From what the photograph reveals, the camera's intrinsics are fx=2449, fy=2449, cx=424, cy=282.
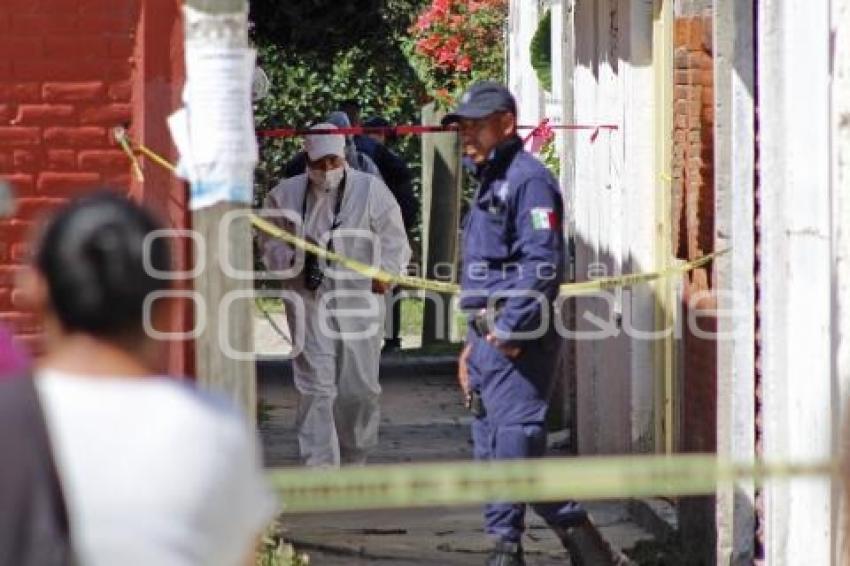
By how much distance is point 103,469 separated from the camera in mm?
4191

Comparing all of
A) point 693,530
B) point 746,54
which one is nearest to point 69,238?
point 746,54

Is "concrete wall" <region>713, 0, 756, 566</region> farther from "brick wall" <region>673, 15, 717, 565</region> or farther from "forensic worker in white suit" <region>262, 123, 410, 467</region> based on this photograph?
"forensic worker in white suit" <region>262, 123, 410, 467</region>

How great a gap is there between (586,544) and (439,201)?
375 inches

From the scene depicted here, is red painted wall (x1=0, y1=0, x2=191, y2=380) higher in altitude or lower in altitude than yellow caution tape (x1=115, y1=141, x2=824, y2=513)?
higher

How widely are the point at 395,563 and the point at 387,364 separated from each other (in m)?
8.21

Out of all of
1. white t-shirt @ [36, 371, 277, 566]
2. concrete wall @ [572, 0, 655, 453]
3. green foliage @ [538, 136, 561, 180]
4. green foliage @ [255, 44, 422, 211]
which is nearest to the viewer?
white t-shirt @ [36, 371, 277, 566]

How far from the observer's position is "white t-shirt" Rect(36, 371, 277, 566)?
418 cm

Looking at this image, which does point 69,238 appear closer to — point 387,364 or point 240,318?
point 240,318

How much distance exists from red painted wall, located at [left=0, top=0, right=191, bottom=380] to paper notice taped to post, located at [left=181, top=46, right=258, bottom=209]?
2.51 m

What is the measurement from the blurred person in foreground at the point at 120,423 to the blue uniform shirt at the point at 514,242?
502 centimetres

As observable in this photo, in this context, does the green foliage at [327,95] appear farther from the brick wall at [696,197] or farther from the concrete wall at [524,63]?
the brick wall at [696,197]

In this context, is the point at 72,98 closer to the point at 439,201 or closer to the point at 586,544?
the point at 586,544

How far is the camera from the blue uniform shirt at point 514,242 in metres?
9.29

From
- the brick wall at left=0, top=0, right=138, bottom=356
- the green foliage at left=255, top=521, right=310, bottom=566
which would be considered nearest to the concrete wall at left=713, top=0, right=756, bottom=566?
the green foliage at left=255, top=521, right=310, bottom=566
